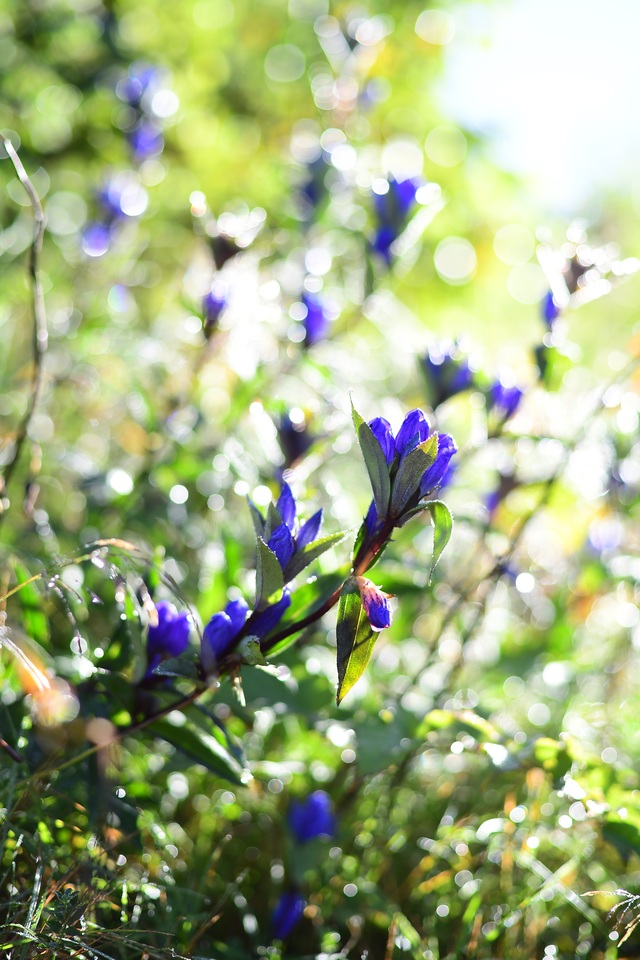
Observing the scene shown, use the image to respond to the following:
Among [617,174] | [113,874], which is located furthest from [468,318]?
[617,174]

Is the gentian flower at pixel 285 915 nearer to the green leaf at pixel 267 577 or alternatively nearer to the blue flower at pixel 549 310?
the green leaf at pixel 267 577

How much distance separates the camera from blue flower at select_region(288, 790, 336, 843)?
4.29 ft

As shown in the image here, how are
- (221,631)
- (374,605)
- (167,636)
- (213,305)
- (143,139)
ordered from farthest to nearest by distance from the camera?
(143,139)
(213,305)
(167,636)
(221,631)
(374,605)

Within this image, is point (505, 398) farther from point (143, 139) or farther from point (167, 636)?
point (143, 139)

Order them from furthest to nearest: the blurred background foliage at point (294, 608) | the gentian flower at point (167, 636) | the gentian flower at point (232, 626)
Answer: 1. the blurred background foliage at point (294, 608)
2. the gentian flower at point (167, 636)
3. the gentian flower at point (232, 626)

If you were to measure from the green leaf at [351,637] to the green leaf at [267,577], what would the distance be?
0.08 m

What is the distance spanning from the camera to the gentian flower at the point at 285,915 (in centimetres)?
126

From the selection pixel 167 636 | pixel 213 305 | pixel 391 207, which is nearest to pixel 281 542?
pixel 167 636

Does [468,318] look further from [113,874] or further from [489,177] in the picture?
[113,874]

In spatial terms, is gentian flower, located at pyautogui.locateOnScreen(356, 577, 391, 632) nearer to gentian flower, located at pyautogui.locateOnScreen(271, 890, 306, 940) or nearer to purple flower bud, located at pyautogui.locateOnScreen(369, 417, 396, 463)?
purple flower bud, located at pyautogui.locateOnScreen(369, 417, 396, 463)

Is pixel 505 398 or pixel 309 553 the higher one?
pixel 309 553

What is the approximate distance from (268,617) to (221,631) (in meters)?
0.06

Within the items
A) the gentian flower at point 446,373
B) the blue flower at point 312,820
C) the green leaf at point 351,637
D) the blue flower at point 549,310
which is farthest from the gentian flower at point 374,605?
the blue flower at point 549,310

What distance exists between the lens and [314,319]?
1.74m
